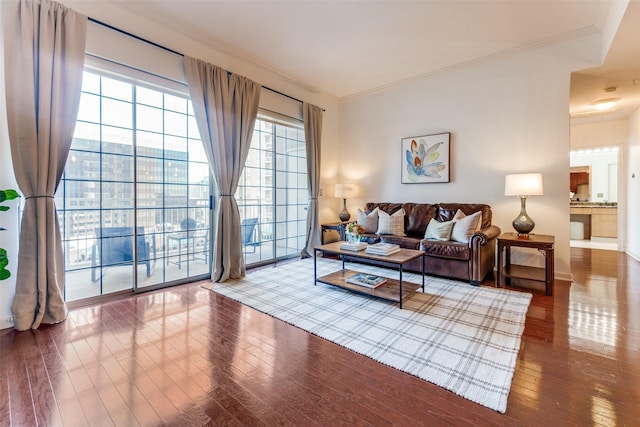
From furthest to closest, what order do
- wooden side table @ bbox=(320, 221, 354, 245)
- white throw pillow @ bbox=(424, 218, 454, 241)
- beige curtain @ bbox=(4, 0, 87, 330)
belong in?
wooden side table @ bbox=(320, 221, 354, 245), white throw pillow @ bbox=(424, 218, 454, 241), beige curtain @ bbox=(4, 0, 87, 330)

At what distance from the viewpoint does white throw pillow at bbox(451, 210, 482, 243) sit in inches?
143

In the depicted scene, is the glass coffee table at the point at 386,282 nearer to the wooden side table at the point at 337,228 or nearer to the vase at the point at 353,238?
the vase at the point at 353,238

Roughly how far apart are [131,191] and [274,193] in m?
2.12

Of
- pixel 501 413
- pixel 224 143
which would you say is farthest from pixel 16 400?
pixel 224 143

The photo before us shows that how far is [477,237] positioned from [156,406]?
3.41 m

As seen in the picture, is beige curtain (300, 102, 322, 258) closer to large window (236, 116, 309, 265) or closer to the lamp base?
large window (236, 116, 309, 265)

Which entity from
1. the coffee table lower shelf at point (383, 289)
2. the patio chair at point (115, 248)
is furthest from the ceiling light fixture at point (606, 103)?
the patio chair at point (115, 248)

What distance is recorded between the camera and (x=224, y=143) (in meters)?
3.67

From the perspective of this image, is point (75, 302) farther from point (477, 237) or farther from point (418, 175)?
point (418, 175)

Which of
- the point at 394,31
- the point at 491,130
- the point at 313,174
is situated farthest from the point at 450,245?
the point at 394,31

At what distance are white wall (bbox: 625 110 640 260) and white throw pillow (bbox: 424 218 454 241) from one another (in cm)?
365

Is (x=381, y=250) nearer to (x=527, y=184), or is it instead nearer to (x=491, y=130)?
(x=527, y=184)

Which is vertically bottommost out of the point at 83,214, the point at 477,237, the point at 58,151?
the point at 477,237

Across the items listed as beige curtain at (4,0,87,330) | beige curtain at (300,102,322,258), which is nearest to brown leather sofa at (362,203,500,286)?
beige curtain at (300,102,322,258)
